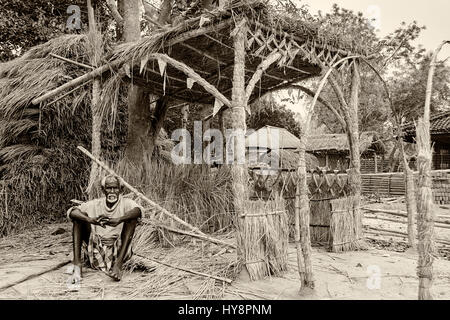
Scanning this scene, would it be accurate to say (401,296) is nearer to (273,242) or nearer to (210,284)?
(273,242)

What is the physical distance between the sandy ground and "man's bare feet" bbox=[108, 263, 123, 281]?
0.23 ft

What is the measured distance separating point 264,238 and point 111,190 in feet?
5.77

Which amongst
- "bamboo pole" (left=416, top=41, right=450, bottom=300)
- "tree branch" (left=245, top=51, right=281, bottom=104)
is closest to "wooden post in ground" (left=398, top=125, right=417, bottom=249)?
"tree branch" (left=245, top=51, right=281, bottom=104)

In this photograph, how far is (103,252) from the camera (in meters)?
4.30

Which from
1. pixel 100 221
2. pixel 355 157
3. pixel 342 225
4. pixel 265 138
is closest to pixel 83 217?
pixel 100 221

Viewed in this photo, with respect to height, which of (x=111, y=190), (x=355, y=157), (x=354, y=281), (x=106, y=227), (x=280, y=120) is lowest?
(x=354, y=281)

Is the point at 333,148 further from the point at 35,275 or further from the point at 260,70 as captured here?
the point at 35,275

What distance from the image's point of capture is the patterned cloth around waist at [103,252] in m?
4.28

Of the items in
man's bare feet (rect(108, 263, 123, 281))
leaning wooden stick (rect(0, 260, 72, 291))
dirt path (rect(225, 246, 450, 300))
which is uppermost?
man's bare feet (rect(108, 263, 123, 281))

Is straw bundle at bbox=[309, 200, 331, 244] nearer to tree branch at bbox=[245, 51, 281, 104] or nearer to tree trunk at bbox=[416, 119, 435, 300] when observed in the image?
tree branch at bbox=[245, 51, 281, 104]

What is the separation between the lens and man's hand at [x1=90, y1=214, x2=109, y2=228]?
14.0 ft

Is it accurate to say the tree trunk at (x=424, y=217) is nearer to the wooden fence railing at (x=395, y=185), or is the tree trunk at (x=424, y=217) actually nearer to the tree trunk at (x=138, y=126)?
the tree trunk at (x=138, y=126)

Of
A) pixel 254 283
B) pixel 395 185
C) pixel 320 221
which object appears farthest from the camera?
pixel 395 185

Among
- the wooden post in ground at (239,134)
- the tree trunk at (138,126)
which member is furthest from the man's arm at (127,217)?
the tree trunk at (138,126)
